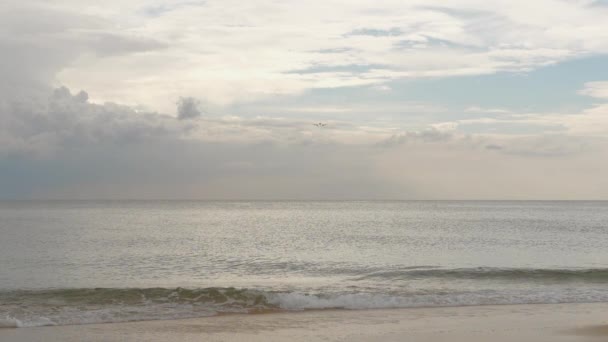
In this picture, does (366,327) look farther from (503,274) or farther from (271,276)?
(503,274)

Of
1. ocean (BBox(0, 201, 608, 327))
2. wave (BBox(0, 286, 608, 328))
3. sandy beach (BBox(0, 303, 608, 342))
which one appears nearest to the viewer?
sandy beach (BBox(0, 303, 608, 342))

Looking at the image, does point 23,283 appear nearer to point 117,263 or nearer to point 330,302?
point 117,263

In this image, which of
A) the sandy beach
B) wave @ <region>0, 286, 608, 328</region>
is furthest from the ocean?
the sandy beach

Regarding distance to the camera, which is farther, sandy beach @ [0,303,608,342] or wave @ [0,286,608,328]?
wave @ [0,286,608,328]

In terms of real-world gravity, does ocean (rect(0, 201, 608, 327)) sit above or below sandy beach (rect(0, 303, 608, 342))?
below

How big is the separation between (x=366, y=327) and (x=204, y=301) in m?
7.16

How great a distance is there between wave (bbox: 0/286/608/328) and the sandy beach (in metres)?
1.19

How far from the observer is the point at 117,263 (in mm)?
33406

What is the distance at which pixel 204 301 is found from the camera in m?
21.1

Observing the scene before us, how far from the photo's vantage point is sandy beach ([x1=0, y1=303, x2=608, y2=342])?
1491 centimetres

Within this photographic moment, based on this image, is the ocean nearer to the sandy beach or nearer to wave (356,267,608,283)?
wave (356,267,608,283)

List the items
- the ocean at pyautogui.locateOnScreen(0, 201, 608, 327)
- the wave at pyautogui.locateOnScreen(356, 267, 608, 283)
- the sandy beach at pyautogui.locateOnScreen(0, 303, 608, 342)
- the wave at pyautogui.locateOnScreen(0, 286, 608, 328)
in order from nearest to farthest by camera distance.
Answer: the sandy beach at pyautogui.locateOnScreen(0, 303, 608, 342) < the wave at pyautogui.locateOnScreen(0, 286, 608, 328) < the ocean at pyautogui.locateOnScreen(0, 201, 608, 327) < the wave at pyautogui.locateOnScreen(356, 267, 608, 283)

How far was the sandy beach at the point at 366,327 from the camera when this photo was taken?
14.9 m

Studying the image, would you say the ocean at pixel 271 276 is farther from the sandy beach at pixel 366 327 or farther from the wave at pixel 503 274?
the sandy beach at pixel 366 327
